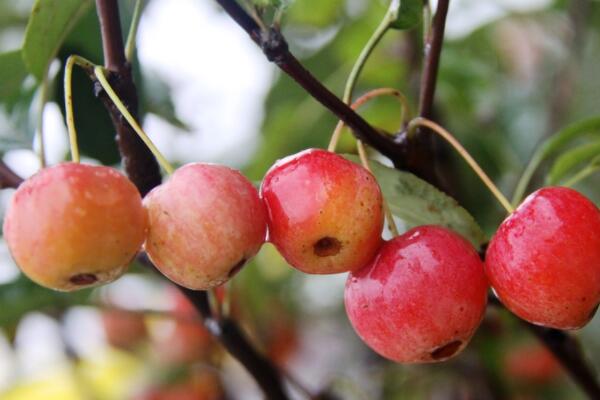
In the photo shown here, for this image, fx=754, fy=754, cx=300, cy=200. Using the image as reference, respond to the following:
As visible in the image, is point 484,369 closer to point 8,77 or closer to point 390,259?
point 390,259

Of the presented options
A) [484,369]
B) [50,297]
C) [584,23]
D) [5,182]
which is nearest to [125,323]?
[50,297]

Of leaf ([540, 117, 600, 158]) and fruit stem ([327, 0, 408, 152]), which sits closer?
fruit stem ([327, 0, 408, 152])

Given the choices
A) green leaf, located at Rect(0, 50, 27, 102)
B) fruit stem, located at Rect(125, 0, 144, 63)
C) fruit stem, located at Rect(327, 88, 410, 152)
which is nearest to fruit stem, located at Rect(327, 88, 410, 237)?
fruit stem, located at Rect(327, 88, 410, 152)

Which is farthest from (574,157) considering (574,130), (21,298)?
(21,298)

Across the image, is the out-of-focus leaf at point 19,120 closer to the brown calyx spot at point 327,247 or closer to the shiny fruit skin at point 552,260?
the brown calyx spot at point 327,247

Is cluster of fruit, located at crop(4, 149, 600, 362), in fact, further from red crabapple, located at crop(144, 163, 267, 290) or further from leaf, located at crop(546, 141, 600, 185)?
leaf, located at crop(546, 141, 600, 185)

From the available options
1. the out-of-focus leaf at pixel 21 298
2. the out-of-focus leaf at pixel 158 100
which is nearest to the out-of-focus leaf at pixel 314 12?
the out-of-focus leaf at pixel 158 100
